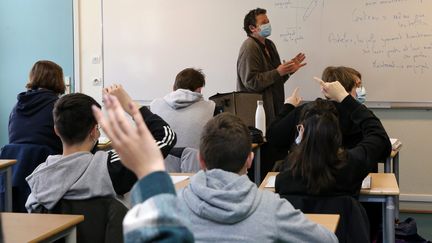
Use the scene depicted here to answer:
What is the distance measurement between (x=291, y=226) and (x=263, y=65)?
321 cm

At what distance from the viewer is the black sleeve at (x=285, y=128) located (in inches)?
138

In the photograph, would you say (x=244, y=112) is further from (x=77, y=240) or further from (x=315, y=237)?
(x=315, y=237)

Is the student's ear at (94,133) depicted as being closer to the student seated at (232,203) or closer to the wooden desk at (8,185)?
the student seated at (232,203)

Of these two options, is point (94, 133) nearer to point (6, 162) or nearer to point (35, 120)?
point (6, 162)

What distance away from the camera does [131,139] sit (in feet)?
2.42

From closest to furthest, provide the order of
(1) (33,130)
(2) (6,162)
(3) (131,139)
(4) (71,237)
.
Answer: (3) (131,139) < (4) (71,237) < (2) (6,162) < (1) (33,130)

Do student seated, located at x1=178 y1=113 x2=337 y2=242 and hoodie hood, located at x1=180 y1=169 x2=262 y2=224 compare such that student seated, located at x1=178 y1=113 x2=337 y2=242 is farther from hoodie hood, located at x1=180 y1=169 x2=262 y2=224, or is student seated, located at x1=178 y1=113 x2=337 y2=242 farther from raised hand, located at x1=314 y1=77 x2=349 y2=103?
raised hand, located at x1=314 y1=77 x2=349 y2=103

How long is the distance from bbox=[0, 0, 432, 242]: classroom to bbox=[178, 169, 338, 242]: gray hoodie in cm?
288

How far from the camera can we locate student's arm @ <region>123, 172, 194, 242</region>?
29.4 inches

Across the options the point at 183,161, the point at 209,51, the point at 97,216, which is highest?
the point at 209,51

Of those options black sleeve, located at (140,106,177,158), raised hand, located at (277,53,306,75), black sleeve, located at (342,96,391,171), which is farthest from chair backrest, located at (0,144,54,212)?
raised hand, located at (277,53,306,75)

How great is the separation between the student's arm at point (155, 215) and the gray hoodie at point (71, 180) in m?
1.44

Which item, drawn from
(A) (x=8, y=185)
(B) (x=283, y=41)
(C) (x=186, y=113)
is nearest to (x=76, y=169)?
(A) (x=8, y=185)

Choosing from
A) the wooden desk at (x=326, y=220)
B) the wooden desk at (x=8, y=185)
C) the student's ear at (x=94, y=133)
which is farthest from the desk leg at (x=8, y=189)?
the wooden desk at (x=326, y=220)
